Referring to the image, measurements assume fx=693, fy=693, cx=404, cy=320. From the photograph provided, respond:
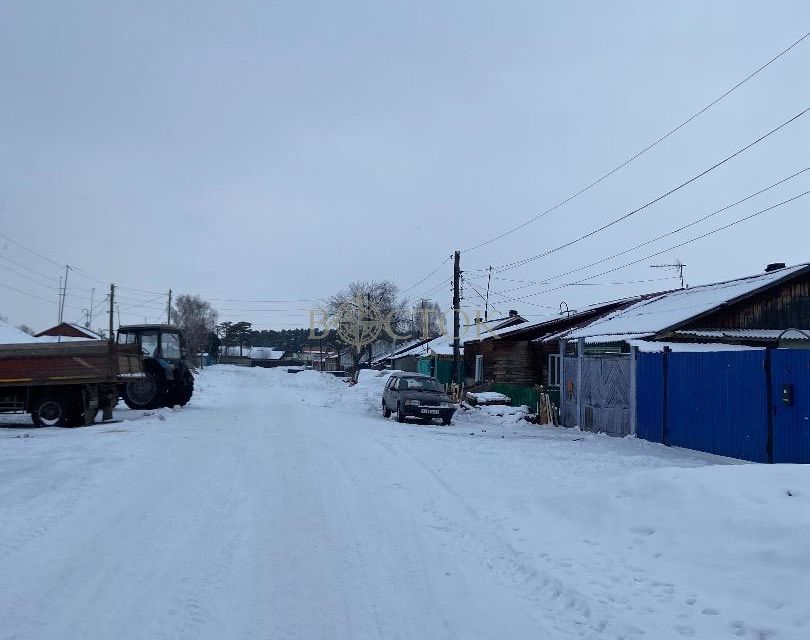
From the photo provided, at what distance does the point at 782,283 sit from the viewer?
2009 centimetres

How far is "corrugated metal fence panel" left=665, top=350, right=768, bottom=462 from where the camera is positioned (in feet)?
41.8

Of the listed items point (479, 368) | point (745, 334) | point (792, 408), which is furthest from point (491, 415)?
point (792, 408)

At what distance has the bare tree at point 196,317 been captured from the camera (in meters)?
101

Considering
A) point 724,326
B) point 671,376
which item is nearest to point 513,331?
point 724,326

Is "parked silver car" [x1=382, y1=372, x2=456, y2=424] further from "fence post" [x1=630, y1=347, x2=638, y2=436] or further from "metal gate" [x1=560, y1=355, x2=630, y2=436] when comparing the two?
"fence post" [x1=630, y1=347, x2=638, y2=436]

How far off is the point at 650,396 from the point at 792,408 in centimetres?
472

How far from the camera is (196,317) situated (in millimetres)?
114125

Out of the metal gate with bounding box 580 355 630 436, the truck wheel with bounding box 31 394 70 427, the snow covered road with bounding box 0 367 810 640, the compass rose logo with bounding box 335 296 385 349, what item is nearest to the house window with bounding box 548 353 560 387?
the metal gate with bounding box 580 355 630 436

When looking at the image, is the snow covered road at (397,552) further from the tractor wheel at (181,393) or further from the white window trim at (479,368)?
the white window trim at (479,368)

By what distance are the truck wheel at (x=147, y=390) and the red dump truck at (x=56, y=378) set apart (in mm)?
4019

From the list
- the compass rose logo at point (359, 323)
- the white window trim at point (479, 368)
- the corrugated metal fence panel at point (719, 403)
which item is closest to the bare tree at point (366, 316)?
the compass rose logo at point (359, 323)

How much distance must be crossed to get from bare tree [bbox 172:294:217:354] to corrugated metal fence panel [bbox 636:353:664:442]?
86.2m

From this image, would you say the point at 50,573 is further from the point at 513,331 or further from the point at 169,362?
the point at 513,331

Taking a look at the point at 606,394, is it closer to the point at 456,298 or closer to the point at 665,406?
the point at 665,406
